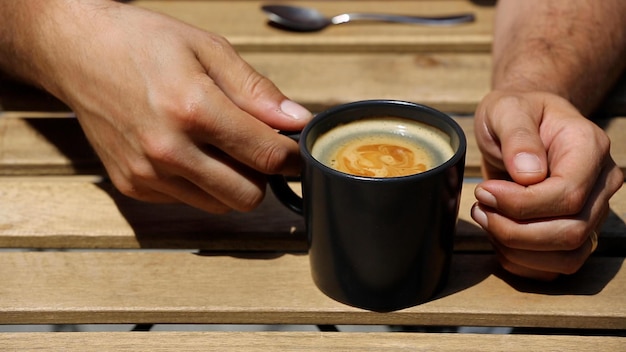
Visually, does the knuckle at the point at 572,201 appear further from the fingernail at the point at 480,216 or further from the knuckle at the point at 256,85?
the knuckle at the point at 256,85

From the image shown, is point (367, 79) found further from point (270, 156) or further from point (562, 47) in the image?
point (270, 156)

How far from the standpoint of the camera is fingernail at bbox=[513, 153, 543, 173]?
818mm

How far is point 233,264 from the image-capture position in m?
0.93

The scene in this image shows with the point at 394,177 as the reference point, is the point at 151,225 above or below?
below

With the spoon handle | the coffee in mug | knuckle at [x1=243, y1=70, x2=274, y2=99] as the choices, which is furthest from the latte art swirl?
the spoon handle

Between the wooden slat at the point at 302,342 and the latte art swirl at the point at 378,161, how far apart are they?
0.17 metres

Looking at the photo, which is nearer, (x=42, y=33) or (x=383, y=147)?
(x=383, y=147)

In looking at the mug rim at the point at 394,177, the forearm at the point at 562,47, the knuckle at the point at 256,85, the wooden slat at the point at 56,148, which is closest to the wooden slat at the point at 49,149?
the wooden slat at the point at 56,148

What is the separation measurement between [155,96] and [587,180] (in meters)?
0.47

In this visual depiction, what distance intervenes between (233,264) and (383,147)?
22 cm

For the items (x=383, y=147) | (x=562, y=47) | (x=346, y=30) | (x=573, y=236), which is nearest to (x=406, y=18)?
(x=346, y=30)

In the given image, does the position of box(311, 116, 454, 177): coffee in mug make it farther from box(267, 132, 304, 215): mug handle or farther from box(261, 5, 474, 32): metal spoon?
box(261, 5, 474, 32): metal spoon

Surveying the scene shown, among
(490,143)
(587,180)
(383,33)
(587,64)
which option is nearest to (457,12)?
(383,33)

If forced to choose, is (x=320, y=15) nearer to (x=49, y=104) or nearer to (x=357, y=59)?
(x=357, y=59)
